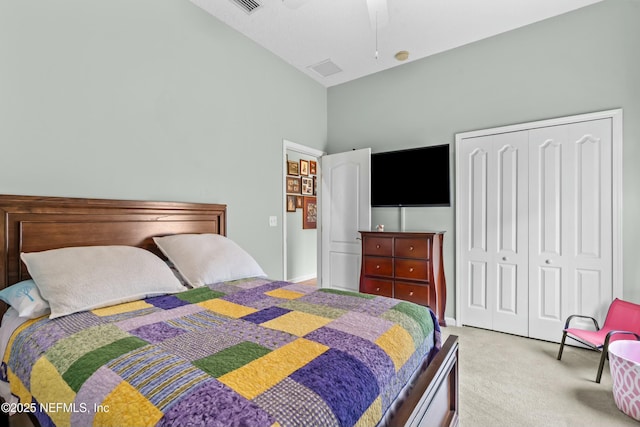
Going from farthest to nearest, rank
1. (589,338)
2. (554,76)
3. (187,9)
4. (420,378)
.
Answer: (554,76), (187,9), (589,338), (420,378)

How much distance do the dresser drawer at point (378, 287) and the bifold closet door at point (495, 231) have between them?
811 millimetres

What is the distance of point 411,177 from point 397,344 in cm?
265

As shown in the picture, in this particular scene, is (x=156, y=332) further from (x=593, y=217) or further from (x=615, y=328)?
(x=593, y=217)

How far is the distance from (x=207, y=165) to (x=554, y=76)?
11.0 feet

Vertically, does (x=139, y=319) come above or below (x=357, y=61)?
below

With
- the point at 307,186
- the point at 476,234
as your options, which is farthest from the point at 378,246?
the point at 307,186

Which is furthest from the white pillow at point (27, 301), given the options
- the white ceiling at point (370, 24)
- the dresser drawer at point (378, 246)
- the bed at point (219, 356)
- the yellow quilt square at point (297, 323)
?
the dresser drawer at point (378, 246)

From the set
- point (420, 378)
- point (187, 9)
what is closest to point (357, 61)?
point (187, 9)

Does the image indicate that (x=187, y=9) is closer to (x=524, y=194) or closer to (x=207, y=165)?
(x=207, y=165)

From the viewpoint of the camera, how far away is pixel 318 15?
2.76 meters

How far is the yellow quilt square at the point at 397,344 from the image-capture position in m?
1.10

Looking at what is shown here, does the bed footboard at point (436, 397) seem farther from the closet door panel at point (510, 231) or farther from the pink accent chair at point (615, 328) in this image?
the closet door panel at point (510, 231)

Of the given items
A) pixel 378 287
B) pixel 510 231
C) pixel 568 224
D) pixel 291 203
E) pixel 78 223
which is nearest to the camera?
pixel 78 223

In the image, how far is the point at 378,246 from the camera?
3.35 m
